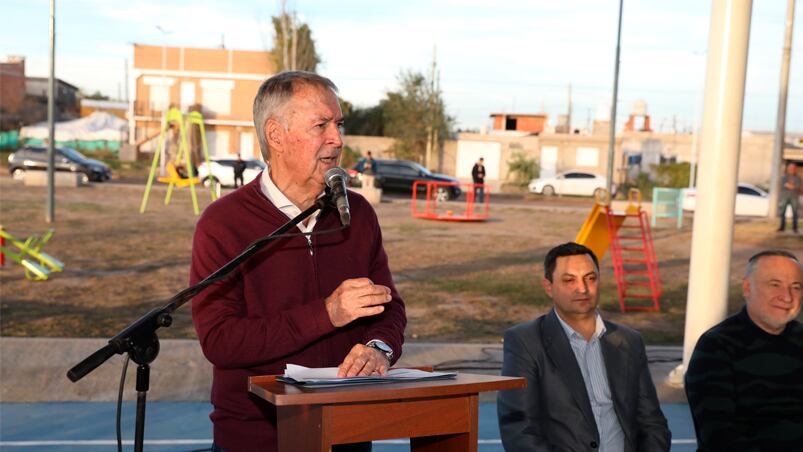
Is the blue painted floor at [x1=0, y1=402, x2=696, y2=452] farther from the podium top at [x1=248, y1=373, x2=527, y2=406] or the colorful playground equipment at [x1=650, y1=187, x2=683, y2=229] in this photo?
the colorful playground equipment at [x1=650, y1=187, x2=683, y2=229]

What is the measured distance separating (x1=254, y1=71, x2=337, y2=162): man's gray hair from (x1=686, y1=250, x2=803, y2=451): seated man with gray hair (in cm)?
225

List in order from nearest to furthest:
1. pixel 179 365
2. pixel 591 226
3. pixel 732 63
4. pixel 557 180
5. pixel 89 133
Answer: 1. pixel 732 63
2. pixel 179 365
3. pixel 591 226
4. pixel 557 180
5. pixel 89 133

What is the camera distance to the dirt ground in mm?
10659

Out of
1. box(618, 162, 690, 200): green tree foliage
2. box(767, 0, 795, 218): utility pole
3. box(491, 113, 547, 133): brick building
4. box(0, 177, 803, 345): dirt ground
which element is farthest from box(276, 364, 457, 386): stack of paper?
box(491, 113, 547, 133): brick building

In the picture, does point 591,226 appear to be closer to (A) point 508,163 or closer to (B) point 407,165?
(B) point 407,165

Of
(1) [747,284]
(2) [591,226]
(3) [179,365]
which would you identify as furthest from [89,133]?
(1) [747,284]

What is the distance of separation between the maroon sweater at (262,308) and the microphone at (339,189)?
19cm

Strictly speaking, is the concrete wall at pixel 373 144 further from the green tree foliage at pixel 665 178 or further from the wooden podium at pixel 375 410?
the wooden podium at pixel 375 410

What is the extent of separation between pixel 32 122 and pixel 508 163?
112 ft

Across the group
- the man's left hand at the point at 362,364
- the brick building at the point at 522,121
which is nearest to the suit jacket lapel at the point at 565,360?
the man's left hand at the point at 362,364

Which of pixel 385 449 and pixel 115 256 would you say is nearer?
pixel 385 449

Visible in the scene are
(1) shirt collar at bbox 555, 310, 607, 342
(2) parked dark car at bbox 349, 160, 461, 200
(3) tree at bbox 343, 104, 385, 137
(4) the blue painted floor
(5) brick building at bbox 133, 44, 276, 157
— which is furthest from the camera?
(3) tree at bbox 343, 104, 385, 137

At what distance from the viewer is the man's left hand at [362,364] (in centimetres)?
270

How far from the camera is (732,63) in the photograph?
7.36 meters
